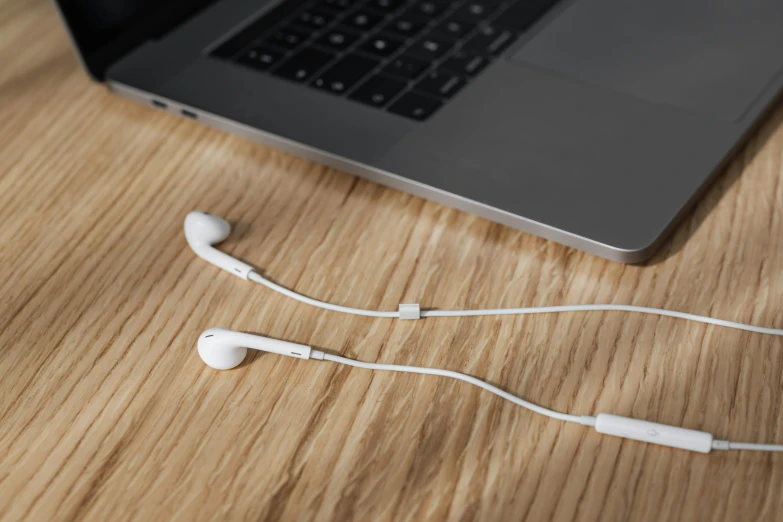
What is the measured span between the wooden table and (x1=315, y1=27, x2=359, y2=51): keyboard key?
130 millimetres

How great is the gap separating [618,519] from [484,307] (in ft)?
0.64

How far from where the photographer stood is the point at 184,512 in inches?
21.5

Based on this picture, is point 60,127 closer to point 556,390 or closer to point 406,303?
point 406,303

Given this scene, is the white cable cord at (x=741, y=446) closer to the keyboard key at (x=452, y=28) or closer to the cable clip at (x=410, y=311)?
the cable clip at (x=410, y=311)

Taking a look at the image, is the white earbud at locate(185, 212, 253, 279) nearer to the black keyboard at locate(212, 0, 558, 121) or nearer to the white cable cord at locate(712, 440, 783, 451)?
the black keyboard at locate(212, 0, 558, 121)

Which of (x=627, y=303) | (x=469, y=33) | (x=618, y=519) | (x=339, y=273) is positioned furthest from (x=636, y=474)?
(x=469, y=33)

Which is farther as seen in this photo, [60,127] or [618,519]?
[60,127]

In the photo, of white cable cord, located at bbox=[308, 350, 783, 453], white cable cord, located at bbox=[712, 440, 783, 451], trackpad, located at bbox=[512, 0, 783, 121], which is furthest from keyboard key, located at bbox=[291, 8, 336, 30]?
white cable cord, located at bbox=[712, 440, 783, 451]

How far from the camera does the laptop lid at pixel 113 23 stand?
2.63 feet

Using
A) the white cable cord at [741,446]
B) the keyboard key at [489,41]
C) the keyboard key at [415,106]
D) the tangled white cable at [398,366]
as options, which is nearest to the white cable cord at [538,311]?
the tangled white cable at [398,366]

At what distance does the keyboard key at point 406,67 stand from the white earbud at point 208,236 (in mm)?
228

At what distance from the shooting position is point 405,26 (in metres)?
0.87

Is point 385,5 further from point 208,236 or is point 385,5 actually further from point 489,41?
point 208,236

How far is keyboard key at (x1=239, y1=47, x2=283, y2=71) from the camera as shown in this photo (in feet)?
2.74
